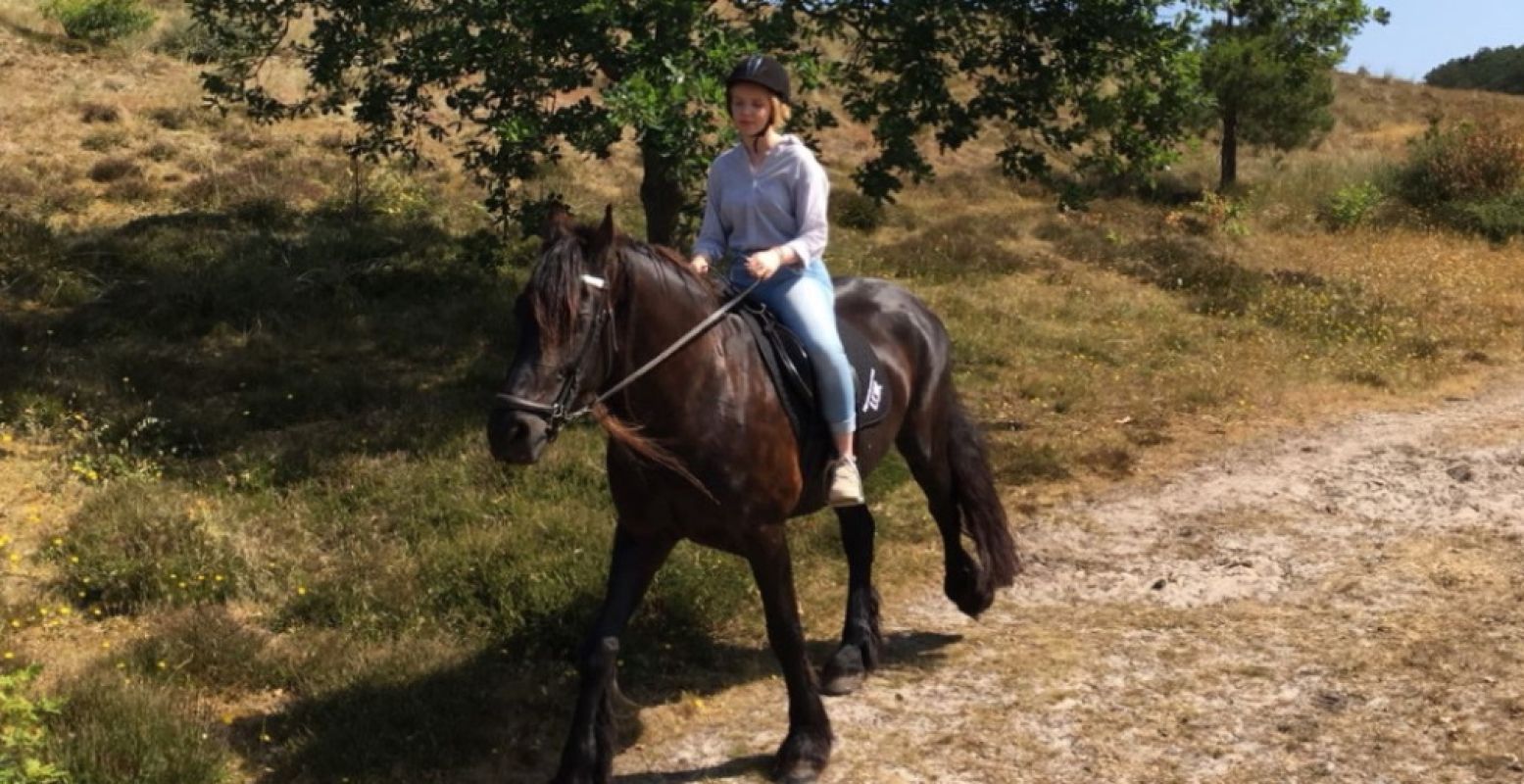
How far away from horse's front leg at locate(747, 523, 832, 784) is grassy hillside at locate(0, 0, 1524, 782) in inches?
39.0

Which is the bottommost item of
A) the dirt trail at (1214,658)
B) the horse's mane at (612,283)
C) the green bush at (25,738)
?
the dirt trail at (1214,658)

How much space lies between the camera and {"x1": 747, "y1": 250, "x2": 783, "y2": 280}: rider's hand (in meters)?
4.78

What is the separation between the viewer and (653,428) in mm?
4754

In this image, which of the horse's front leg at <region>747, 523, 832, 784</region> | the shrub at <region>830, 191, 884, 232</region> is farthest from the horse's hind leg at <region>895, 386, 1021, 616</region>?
the shrub at <region>830, 191, 884, 232</region>

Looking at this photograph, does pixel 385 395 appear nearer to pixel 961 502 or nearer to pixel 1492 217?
pixel 961 502

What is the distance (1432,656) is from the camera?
243 inches

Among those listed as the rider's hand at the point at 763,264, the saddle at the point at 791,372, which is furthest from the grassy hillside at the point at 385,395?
the rider's hand at the point at 763,264

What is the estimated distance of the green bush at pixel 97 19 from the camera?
73.5 ft

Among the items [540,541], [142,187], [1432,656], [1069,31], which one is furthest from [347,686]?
[142,187]

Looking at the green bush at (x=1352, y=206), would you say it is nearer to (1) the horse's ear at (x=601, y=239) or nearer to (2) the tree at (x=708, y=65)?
(2) the tree at (x=708, y=65)

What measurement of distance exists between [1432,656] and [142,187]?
1600 cm

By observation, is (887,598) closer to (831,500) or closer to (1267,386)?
(831,500)

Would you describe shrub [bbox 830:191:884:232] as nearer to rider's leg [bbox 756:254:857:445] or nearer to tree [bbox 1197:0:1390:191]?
tree [bbox 1197:0:1390:191]

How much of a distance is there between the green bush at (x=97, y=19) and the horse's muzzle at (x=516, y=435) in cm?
2277
